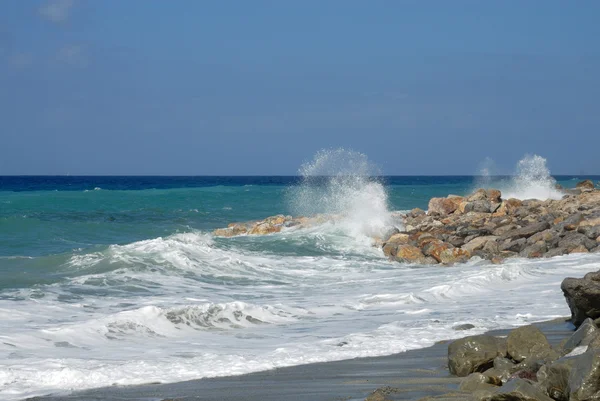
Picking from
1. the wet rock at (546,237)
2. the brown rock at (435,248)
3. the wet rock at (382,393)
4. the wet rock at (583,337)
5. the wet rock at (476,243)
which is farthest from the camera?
the wet rock at (476,243)

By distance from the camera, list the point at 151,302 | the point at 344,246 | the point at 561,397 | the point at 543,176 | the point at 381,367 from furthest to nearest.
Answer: the point at 543,176 < the point at 344,246 < the point at 151,302 < the point at 381,367 < the point at 561,397

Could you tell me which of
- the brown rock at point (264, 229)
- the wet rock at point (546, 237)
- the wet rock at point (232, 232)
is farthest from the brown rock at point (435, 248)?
the wet rock at point (232, 232)

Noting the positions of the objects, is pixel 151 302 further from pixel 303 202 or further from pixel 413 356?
pixel 303 202

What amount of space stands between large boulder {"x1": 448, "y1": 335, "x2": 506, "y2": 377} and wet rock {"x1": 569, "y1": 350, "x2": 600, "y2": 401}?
1594 mm

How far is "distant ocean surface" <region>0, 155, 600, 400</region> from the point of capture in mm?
7953

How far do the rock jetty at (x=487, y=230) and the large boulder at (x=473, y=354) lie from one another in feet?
32.9

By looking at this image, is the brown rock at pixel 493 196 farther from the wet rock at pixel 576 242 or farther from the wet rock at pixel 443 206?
the wet rock at pixel 576 242

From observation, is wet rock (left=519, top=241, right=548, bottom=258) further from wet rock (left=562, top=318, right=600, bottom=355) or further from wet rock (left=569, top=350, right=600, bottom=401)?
wet rock (left=569, top=350, right=600, bottom=401)

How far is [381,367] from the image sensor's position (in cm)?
754

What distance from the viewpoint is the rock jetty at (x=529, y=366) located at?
515 cm

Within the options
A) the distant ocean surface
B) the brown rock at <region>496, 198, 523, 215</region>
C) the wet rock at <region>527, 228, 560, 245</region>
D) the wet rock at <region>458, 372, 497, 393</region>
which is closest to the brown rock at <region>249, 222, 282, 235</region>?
the distant ocean surface

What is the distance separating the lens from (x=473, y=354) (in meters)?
6.89

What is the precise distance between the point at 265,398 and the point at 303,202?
27970mm

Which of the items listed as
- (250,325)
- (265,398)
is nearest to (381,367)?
(265,398)
